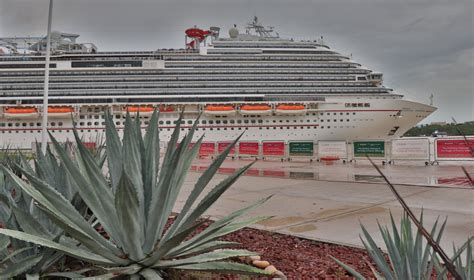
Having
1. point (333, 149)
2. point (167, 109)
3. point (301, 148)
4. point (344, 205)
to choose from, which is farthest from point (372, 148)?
point (167, 109)

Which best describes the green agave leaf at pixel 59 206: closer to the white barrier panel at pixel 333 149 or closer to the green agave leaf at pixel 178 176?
the green agave leaf at pixel 178 176

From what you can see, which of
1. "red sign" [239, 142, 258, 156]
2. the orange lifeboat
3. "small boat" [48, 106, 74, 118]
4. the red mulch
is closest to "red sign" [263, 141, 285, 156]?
"red sign" [239, 142, 258, 156]

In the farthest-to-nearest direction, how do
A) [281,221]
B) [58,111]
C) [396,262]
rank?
[58,111] < [281,221] < [396,262]

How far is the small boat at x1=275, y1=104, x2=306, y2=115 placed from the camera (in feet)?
114

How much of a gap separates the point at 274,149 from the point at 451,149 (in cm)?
843

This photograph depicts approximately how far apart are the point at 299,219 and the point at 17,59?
4227cm

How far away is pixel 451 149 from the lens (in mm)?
13070

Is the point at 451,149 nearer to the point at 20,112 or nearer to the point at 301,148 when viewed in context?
the point at 301,148

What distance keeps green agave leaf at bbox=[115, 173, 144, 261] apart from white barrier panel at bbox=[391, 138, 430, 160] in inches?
556

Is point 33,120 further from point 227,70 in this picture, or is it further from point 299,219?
point 299,219

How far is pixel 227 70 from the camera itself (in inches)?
1476

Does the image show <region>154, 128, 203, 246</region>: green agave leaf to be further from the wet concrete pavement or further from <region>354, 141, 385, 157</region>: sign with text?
<region>354, 141, 385, 157</region>: sign with text

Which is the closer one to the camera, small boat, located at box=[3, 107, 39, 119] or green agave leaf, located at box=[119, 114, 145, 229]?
green agave leaf, located at box=[119, 114, 145, 229]

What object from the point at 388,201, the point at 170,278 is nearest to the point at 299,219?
the point at 388,201
